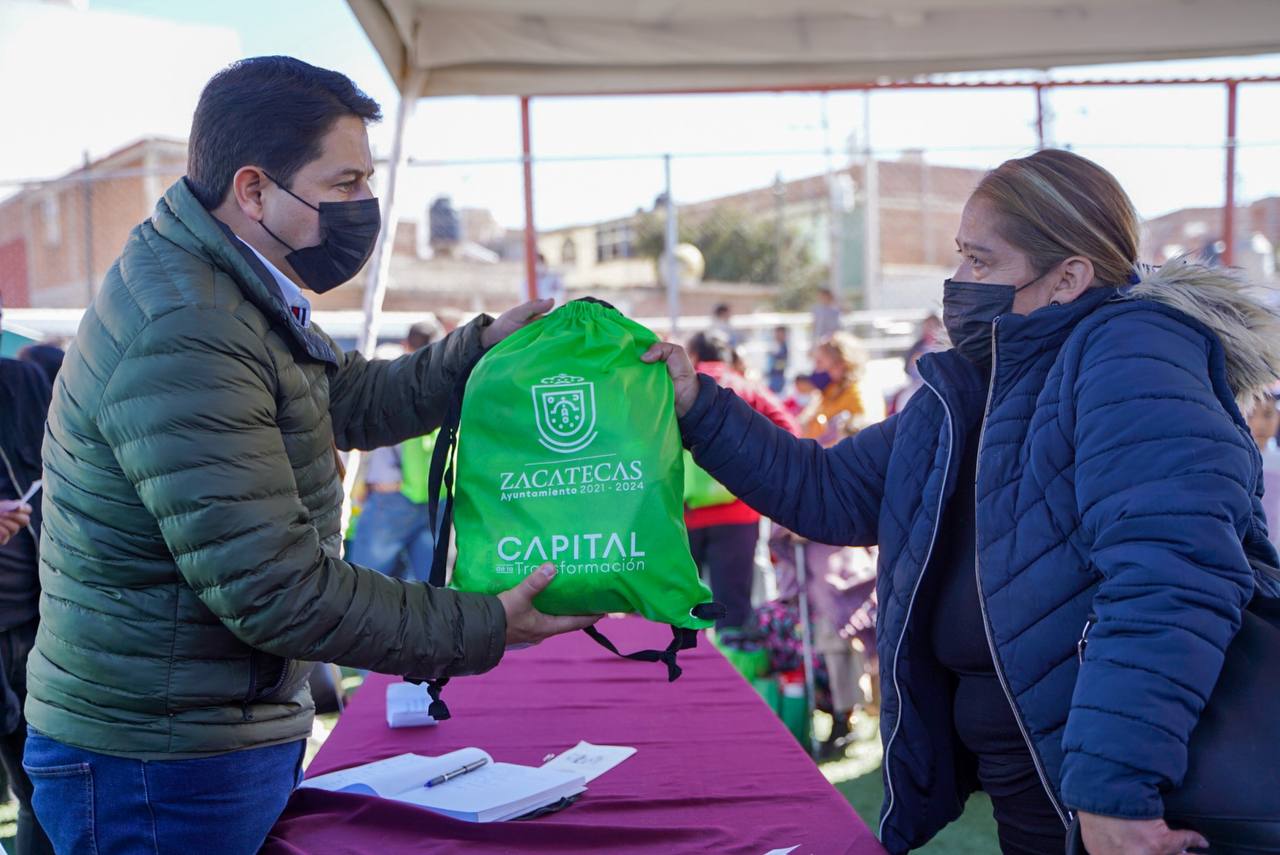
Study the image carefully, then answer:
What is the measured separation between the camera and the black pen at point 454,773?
1938 mm

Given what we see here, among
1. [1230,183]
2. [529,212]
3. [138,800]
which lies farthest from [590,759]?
[1230,183]

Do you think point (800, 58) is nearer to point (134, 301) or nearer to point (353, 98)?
point (353, 98)

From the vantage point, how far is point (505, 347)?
1897 mm

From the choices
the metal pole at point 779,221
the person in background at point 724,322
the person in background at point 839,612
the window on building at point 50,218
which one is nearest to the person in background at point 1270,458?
the person in background at point 839,612

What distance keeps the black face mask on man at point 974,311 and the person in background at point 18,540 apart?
2.32 meters

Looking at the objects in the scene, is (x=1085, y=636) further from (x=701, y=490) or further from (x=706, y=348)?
(x=706, y=348)

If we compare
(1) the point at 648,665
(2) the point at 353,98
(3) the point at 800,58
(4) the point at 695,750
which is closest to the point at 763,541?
(3) the point at 800,58

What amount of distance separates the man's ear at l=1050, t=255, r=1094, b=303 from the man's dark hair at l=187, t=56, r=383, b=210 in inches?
46.0

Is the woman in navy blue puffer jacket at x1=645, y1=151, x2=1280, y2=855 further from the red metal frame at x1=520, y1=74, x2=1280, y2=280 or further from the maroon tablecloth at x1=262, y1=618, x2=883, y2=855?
the red metal frame at x1=520, y1=74, x2=1280, y2=280

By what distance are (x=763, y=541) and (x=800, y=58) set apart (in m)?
4.17

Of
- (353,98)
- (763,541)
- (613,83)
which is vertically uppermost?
(613,83)

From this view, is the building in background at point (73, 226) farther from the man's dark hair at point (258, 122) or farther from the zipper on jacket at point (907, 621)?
the zipper on jacket at point (907, 621)

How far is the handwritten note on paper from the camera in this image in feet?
6.61

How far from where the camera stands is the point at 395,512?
5.82 meters
